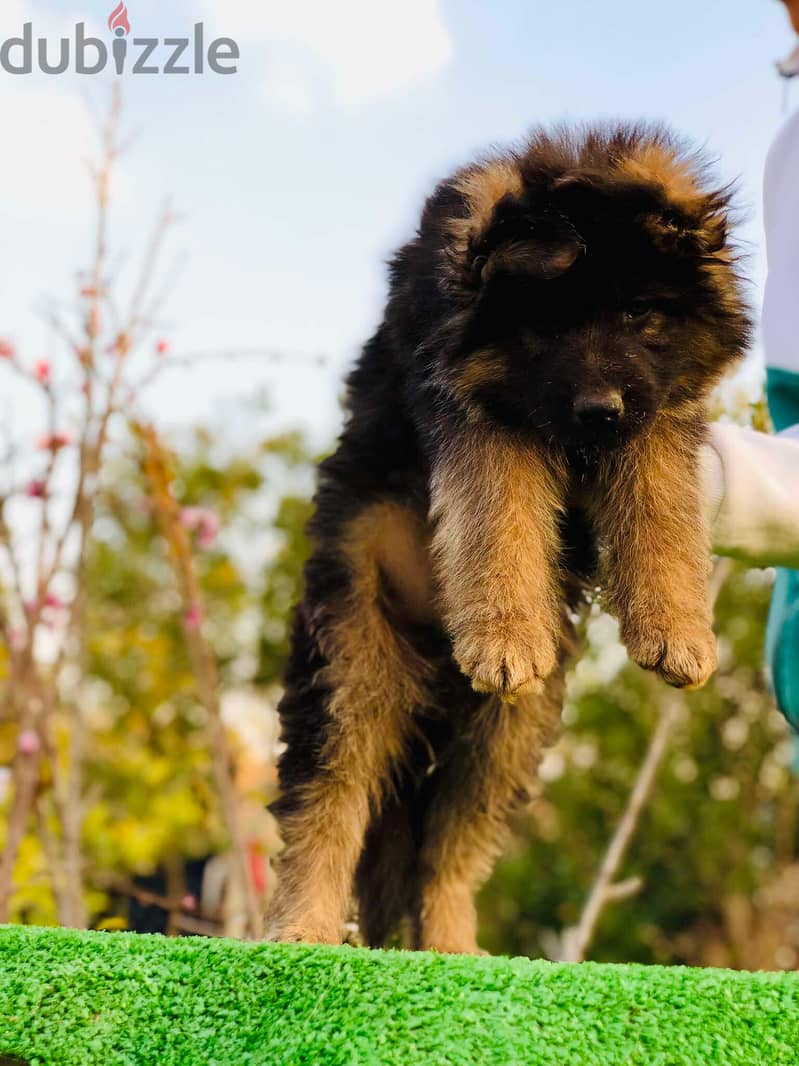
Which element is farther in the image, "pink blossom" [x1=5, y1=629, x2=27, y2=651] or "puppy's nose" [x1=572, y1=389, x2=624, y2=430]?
"pink blossom" [x1=5, y1=629, x2=27, y2=651]

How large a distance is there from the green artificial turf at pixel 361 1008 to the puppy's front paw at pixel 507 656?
0.50 meters

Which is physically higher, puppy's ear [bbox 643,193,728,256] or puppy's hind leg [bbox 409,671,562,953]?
puppy's ear [bbox 643,193,728,256]

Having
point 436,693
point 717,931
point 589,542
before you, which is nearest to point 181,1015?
point 436,693

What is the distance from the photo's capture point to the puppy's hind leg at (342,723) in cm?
255

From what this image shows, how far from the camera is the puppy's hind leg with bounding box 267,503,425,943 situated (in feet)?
8.36

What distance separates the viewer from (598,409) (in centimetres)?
206

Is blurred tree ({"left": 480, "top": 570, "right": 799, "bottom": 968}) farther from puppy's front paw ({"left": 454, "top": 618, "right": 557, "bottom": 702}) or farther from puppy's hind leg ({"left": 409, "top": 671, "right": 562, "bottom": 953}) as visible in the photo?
puppy's front paw ({"left": 454, "top": 618, "right": 557, "bottom": 702})

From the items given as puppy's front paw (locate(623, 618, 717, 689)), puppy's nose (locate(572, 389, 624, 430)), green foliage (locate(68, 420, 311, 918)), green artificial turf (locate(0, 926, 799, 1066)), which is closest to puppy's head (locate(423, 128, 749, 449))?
puppy's nose (locate(572, 389, 624, 430))

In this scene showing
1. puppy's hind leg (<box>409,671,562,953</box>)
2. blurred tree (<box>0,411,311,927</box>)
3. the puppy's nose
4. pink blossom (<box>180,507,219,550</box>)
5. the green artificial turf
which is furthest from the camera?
blurred tree (<box>0,411,311,927</box>)

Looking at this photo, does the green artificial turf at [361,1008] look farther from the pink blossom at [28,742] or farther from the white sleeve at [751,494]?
the pink blossom at [28,742]

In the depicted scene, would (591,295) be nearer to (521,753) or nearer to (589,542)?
(589,542)

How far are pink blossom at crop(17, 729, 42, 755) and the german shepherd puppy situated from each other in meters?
1.86

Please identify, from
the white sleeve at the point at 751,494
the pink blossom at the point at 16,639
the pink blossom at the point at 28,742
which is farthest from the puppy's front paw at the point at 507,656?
the pink blossom at the point at 16,639

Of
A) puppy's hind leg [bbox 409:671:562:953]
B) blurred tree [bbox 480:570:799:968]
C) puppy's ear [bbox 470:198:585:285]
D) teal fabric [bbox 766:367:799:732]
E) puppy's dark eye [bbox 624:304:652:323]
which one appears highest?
puppy's ear [bbox 470:198:585:285]
